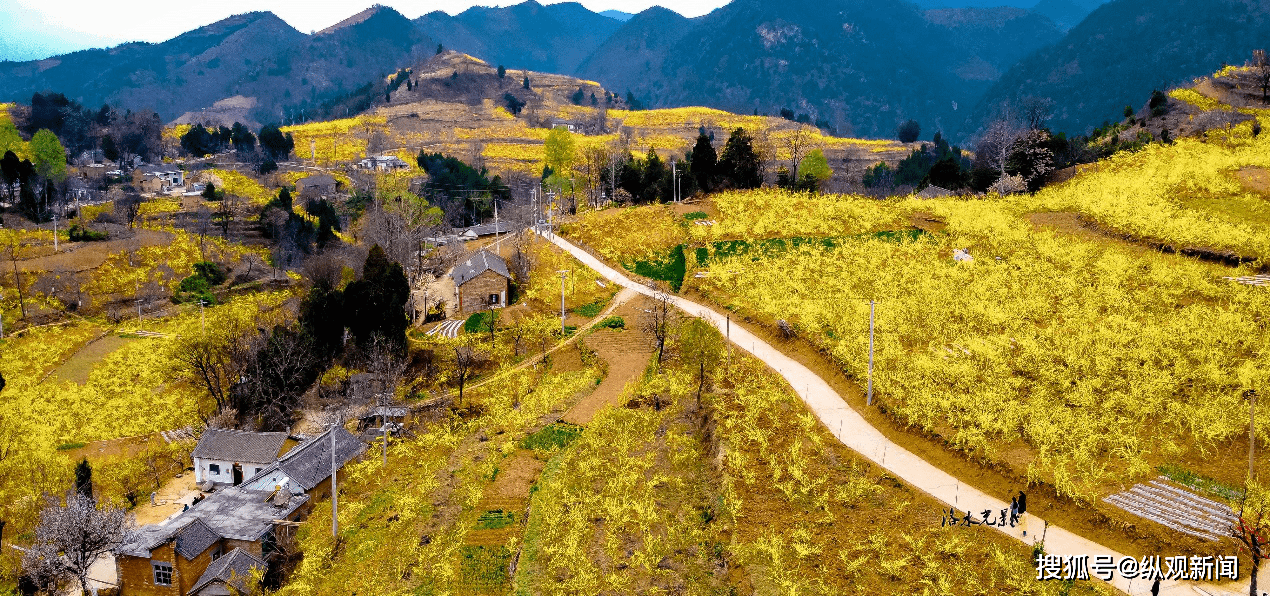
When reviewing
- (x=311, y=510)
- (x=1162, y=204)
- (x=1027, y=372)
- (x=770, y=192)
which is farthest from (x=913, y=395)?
(x=770, y=192)

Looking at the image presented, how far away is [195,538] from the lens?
27.2m

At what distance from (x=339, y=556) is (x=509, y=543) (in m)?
5.54

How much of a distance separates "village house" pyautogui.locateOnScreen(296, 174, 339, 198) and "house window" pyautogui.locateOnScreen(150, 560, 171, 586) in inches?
2457

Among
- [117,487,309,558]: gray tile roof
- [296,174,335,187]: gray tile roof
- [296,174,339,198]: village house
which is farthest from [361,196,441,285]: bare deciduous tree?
[117,487,309,558]: gray tile roof

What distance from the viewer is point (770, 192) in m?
59.5

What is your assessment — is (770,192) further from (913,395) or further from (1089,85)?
(1089,85)

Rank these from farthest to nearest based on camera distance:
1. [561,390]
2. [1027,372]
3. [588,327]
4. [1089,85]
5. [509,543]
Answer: [1089,85], [588,327], [561,390], [1027,372], [509,543]

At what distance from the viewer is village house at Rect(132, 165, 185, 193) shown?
85250 millimetres

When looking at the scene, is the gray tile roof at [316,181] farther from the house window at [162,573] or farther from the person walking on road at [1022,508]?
the person walking on road at [1022,508]

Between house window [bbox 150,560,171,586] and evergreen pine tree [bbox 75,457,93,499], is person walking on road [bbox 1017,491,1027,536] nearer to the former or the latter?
house window [bbox 150,560,171,586]

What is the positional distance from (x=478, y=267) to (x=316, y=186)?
49284mm

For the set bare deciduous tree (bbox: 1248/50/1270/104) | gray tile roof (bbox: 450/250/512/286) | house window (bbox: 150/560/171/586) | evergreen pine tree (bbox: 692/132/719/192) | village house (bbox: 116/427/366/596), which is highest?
bare deciduous tree (bbox: 1248/50/1270/104)

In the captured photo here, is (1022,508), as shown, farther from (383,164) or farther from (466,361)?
(383,164)

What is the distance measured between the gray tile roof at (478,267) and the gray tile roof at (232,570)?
809 inches
